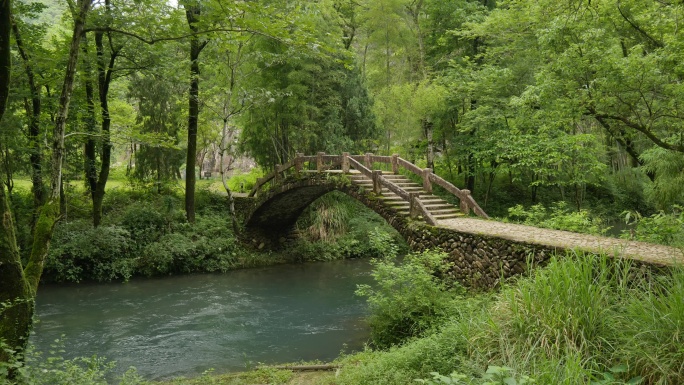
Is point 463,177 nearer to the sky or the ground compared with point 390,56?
nearer to the ground

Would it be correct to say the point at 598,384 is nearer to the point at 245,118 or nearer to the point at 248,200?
the point at 248,200

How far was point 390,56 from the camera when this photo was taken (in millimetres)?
23234

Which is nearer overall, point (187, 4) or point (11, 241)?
point (11, 241)

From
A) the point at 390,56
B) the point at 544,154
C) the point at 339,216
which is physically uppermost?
the point at 390,56

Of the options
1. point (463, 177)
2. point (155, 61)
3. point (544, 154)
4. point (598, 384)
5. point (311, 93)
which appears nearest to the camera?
point (598, 384)

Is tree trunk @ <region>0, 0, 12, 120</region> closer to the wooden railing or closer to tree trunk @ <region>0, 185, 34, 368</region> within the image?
tree trunk @ <region>0, 185, 34, 368</region>

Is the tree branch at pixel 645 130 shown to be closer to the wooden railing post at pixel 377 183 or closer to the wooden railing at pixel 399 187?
the wooden railing at pixel 399 187

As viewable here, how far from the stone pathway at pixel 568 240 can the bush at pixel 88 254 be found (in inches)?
380

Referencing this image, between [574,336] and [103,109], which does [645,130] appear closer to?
[574,336]

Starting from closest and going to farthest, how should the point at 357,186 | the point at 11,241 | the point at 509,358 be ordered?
the point at 509,358
the point at 11,241
the point at 357,186

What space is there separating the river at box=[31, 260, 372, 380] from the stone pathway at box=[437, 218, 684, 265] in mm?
3324

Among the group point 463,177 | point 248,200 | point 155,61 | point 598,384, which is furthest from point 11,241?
point 463,177

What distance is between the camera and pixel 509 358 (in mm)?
3863

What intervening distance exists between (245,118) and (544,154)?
11480 mm
